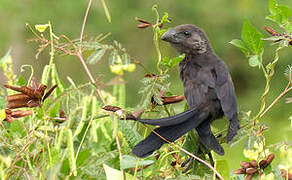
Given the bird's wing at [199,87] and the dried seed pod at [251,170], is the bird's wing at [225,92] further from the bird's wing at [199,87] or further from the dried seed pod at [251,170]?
the dried seed pod at [251,170]

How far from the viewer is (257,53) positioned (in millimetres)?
1019

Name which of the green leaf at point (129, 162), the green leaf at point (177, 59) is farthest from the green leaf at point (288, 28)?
the green leaf at point (129, 162)

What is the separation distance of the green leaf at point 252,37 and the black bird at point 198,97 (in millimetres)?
181

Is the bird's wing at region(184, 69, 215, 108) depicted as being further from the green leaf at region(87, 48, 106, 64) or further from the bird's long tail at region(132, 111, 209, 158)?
the green leaf at region(87, 48, 106, 64)

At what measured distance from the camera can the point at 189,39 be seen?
4.56ft

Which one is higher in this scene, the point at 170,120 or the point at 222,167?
the point at 170,120

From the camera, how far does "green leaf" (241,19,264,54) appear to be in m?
0.99

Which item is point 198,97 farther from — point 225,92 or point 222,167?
point 222,167

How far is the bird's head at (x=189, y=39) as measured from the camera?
1374 millimetres

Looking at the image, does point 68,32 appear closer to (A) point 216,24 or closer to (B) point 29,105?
(A) point 216,24

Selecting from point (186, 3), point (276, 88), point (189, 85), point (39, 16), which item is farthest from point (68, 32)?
point (189, 85)

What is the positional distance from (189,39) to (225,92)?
252 mm

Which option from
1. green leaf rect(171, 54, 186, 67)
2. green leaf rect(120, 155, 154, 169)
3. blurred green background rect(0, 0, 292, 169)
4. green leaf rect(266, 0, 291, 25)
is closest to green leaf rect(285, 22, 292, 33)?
green leaf rect(266, 0, 291, 25)

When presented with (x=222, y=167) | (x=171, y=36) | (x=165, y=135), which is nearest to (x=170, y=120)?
(x=165, y=135)
